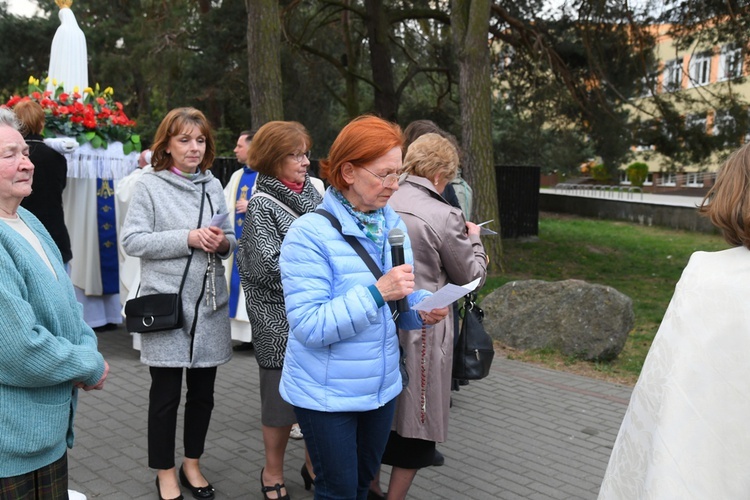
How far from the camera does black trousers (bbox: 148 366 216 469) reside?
3.95 meters

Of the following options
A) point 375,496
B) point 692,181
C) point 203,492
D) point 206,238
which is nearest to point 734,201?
point 206,238

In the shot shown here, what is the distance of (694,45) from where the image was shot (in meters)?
13.4

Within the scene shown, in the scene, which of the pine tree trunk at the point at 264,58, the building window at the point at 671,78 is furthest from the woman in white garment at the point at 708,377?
the building window at the point at 671,78

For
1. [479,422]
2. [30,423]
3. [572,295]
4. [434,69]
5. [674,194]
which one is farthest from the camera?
[674,194]

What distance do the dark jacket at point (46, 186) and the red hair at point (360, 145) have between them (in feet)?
13.2

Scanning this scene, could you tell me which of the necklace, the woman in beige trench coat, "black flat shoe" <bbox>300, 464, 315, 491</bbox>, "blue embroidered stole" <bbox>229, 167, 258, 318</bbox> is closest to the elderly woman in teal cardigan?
the necklace

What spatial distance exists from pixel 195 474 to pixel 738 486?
286 centimetres

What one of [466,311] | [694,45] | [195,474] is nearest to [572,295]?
[466,311]

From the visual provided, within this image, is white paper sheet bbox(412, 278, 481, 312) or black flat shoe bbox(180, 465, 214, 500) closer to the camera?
white paper sheet bbox(412, 278, 481, 312)

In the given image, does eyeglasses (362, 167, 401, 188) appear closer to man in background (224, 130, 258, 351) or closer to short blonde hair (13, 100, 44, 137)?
man in background (224, 130, 258, 351)

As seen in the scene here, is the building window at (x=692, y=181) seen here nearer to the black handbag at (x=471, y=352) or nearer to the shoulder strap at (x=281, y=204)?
the black handbag at (x=471, y=352)

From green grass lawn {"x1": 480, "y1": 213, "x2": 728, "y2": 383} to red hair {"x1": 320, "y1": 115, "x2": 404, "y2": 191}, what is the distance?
15.4 ft

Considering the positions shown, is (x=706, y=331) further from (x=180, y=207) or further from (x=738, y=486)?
(x=180, y=207)

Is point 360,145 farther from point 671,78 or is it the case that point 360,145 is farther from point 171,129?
point 671,78
